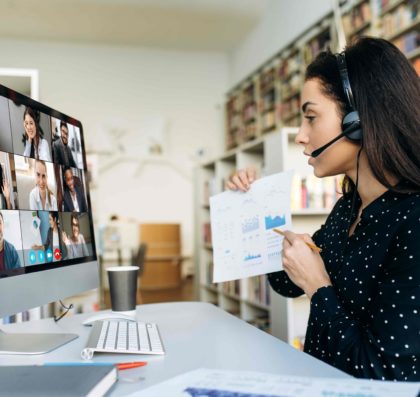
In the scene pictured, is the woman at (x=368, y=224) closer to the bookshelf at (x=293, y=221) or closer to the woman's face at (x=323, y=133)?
the woman's face at (x=323, y=133)

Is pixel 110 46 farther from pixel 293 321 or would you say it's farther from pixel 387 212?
pixel 387 212

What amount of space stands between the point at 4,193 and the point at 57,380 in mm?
368

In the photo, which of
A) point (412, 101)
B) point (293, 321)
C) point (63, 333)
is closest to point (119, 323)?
point (63, 333)

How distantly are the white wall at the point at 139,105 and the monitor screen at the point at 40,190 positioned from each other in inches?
236

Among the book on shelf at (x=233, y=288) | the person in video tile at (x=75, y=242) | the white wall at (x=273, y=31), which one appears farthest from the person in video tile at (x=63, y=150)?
the white wall at (x=273, y=31)

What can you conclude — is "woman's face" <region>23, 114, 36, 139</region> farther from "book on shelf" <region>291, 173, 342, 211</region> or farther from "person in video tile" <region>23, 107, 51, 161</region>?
"book on shelf" <region>291, 173, 342, 211</region>

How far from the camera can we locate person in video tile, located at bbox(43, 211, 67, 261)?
95cm

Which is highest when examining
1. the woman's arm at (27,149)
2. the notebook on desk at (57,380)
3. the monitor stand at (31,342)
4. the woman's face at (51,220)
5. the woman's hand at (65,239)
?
the woman's arm at (27,149)

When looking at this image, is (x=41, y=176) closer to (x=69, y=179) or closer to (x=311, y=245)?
(x=69, y=179)

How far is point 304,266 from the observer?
3.30ft

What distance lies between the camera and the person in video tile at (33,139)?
917mm

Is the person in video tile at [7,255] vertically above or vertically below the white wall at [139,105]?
below

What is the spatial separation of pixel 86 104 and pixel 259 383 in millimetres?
7089

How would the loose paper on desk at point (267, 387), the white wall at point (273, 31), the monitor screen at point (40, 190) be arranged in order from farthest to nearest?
the white wall at point (273, 31) → the monitor screen at point (40, 190) → the loose paper on desk at point (267, 387)
